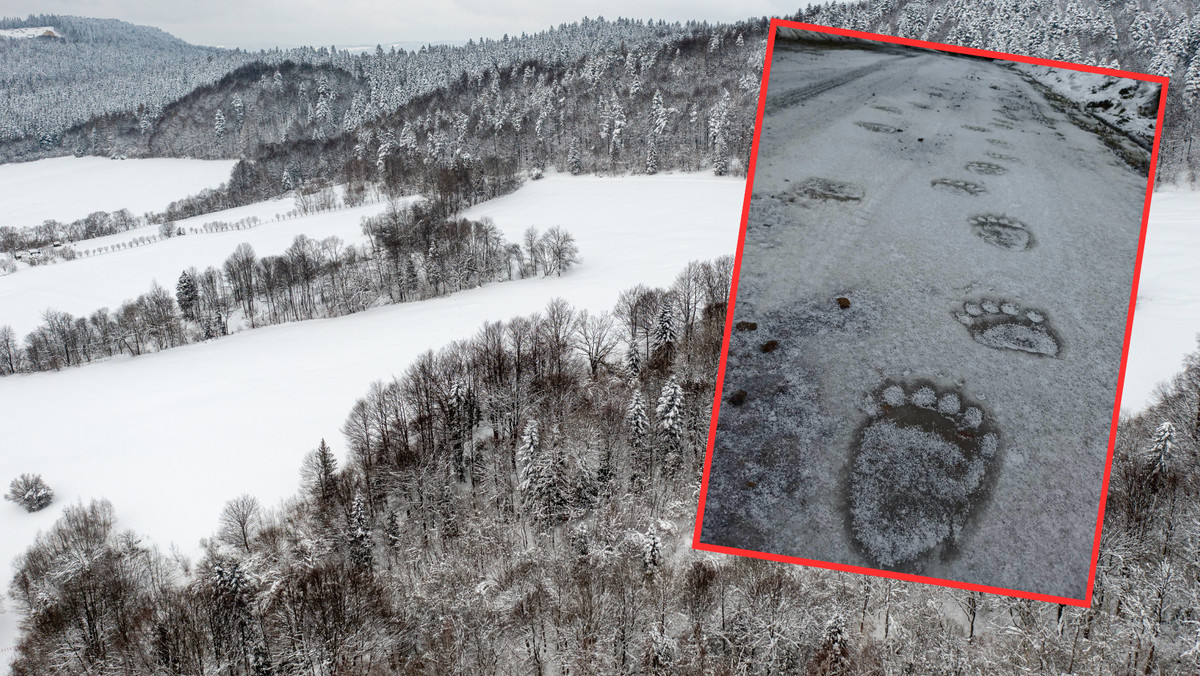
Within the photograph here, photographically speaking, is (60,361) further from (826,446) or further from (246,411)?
(826,446)

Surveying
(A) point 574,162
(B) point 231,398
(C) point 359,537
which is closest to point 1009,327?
(C) point 359,537

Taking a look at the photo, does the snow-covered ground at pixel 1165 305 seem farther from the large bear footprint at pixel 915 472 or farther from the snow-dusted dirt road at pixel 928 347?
the large bear footprint at pixel 915 472

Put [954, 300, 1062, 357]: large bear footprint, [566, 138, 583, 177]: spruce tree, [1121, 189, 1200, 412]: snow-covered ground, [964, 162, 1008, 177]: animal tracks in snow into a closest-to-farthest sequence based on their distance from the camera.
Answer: [954, 300, 1062, 357]: large bear footprint < [964, 162, 1008, 177]: animal tracks in snow < [1121, 189, 1200, 412]: snow-covered ground < [566, 138, 583, 177]: spruce tree

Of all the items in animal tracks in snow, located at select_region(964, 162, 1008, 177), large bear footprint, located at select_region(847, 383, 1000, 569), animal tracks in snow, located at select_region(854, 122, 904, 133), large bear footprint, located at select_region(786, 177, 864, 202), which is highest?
animal tracks in snow, located at select_region(854, 122, 904, 133)

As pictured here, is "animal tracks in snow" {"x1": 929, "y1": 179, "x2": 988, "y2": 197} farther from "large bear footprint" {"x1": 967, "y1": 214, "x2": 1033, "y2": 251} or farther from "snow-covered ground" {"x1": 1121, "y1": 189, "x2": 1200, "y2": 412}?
"snow-covered ground" {"x1": 1121, "y1": 189, "x2": 1200, "y2": 412}

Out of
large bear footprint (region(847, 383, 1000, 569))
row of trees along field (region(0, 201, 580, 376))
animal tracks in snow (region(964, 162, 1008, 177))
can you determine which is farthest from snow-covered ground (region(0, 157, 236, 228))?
large bear footprint (region(847, 383, 1000, 569))

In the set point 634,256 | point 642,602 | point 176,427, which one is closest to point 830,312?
point 642,602
